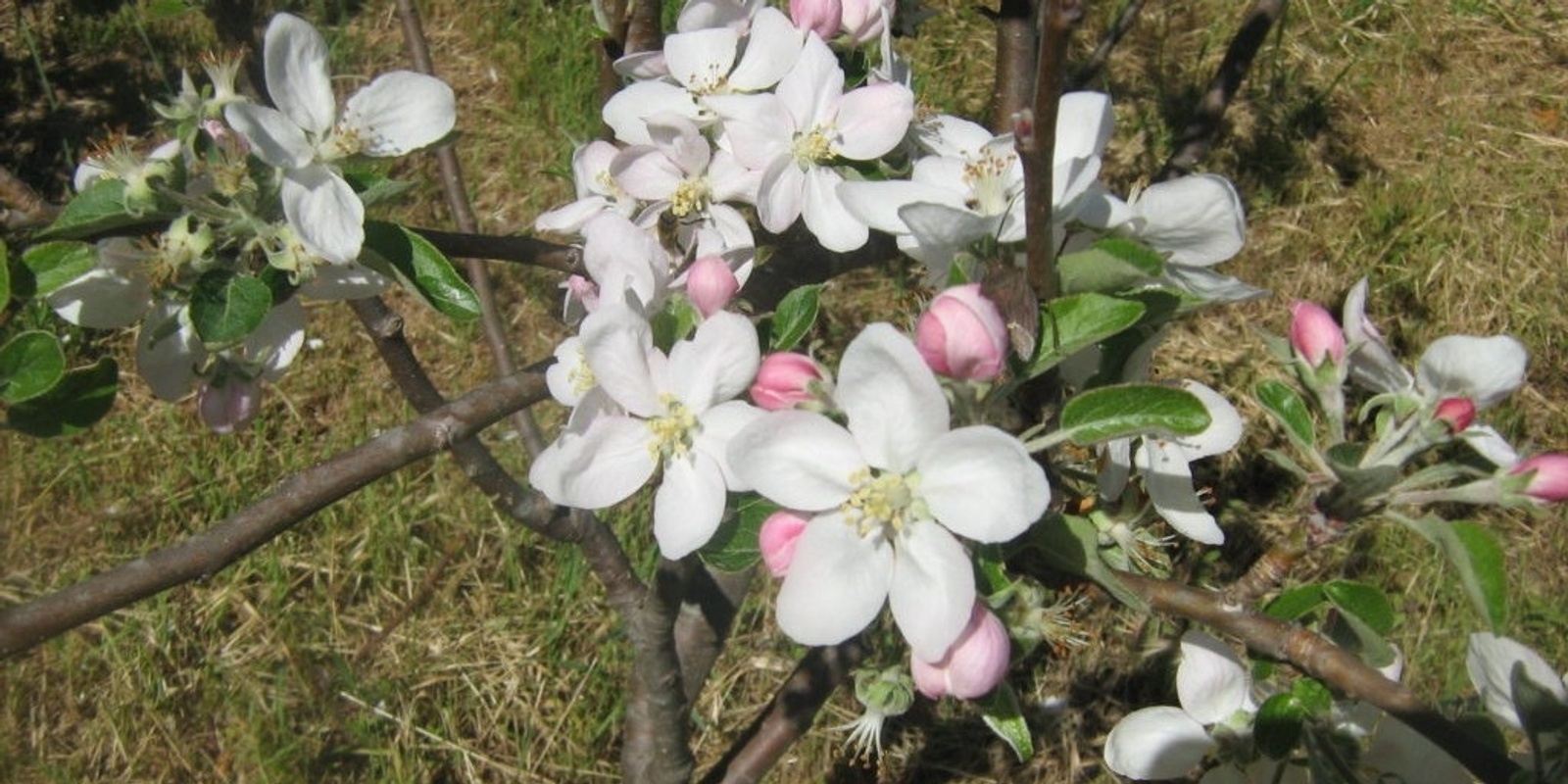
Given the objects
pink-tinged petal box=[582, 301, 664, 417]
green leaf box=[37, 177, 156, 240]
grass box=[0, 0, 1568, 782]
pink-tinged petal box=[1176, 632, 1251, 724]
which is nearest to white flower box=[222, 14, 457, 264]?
green leaf box=[37, 177, 156, 240]

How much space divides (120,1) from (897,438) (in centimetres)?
347

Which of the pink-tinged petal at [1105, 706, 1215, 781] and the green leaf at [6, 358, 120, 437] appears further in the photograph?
the pink-tinged petal at [1105, 706, 1215, 781]

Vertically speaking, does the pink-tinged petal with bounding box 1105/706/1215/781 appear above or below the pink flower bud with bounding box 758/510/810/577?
below

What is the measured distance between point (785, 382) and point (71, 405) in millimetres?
659

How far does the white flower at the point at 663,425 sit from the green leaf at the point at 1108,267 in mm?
252

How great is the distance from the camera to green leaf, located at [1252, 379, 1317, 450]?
3.44 ft

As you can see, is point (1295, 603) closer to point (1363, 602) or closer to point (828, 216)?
point (1363, 602)

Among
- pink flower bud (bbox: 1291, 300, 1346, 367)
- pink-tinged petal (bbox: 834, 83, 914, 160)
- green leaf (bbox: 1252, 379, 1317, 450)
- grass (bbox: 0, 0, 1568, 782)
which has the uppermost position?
pink-tinged petal (bbox: 834, 83, 914, 160)

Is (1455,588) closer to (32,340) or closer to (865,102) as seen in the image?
(865,102)

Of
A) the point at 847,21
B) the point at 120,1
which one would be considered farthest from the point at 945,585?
the point at 120,1

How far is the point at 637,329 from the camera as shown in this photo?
3.37 feet

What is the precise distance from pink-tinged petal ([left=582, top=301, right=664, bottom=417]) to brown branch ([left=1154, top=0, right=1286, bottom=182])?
3.67 feet

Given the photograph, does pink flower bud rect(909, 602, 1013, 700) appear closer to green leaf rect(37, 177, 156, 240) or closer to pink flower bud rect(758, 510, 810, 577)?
pink flower bud rect(758, 510, 810, 577)

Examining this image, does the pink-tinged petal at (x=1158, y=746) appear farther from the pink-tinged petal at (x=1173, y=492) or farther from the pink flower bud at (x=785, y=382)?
the pink flower bud at (x=785, y=382)
